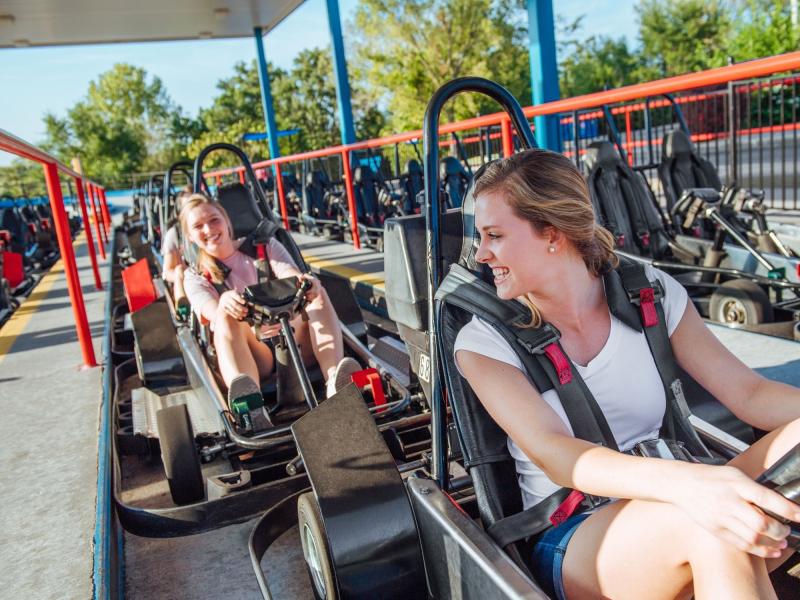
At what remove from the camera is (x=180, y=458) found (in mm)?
2555

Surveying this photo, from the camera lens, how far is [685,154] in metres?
5.05

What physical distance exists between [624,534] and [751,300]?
2913mm

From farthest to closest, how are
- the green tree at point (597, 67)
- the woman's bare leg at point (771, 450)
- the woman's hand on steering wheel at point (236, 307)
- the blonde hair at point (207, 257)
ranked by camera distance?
the green tree at point (597, 67), the blonde hair at point (207, 257), the woman's hand on steering wheel at point (236, 307), the woman's bare leg at point (771, 450)

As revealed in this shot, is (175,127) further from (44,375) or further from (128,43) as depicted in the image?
(44,375)

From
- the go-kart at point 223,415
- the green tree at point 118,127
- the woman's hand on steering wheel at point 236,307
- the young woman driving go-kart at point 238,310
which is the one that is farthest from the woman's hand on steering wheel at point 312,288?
the green tree at point 118,127

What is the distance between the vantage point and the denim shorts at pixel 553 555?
54.8 inches

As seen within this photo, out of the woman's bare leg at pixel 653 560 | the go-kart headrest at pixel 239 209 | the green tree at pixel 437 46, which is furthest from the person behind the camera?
the green tree at pixel 437 46

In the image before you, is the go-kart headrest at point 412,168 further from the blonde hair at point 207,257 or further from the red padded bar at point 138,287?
the blonde hair at point 207,257

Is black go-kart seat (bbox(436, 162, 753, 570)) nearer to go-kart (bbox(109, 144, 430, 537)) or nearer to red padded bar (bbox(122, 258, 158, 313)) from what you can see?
go-kart (bbox(109, 144, 430, 537))

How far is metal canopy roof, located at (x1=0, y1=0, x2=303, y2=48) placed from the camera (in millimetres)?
11570

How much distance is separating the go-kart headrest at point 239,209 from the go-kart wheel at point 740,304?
257 centimetres

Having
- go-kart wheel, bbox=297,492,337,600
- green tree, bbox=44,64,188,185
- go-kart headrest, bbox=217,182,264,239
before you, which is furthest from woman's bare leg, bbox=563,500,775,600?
green tree, bbox=44,64,188,185

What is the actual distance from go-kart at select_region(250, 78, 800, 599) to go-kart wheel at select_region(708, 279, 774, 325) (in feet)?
7.04

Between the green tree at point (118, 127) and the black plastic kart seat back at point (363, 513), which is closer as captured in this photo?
the black plastic kart seat back at point (363, 513)
